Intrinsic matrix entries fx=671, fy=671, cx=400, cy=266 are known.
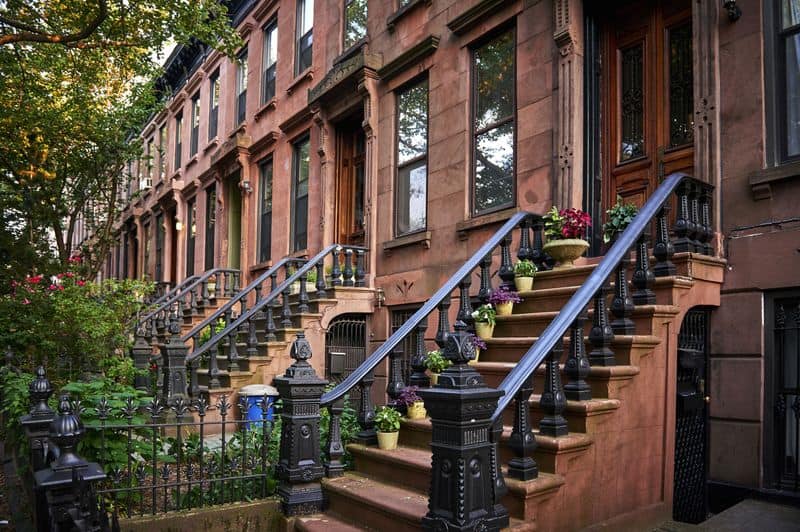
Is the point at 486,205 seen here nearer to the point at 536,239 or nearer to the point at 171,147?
the point at 536,239

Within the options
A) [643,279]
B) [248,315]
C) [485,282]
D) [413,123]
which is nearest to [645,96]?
[485,282]

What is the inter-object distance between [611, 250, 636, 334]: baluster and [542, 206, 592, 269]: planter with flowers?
1598 mm

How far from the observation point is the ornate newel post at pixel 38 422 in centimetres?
470

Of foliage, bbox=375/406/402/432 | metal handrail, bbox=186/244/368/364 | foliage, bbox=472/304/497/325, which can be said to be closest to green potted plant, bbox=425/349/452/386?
foliage, bbox=472/304/497/325

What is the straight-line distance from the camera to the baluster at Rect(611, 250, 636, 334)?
527 centimetres

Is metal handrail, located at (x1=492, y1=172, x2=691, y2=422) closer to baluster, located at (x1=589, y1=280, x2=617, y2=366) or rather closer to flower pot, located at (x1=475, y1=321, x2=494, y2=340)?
baluster, located at (x1=589, y1=280, x2=617, y2=366)

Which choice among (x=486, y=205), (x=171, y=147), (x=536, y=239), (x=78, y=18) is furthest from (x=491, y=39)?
(x=171, y=147)

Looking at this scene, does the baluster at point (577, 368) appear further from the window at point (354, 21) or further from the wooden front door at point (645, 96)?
the window at point (354, 21)

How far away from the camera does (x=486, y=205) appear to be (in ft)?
28.8

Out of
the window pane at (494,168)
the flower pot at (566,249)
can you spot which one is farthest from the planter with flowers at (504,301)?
the window pane at (494,168)

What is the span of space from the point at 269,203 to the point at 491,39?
316 inches

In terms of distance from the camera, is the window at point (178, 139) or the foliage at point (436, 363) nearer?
the foliage at point (436, 363)

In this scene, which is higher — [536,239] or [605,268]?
[536,239]

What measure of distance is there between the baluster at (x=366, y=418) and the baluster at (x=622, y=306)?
2.23 meters
